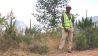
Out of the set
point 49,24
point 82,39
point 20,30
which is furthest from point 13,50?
point 49,24

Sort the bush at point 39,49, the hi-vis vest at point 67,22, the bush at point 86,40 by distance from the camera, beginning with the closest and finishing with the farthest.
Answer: the hi-vis vest at point 67,22 < the bush at point 39,49 < the bush at point 86,40

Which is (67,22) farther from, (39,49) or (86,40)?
(86,40)

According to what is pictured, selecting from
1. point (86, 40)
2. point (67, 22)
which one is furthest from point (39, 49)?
point (86, 40)

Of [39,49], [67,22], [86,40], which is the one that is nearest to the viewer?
[67,22]

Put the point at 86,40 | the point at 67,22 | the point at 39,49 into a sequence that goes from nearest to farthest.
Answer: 1. the point at 67,22
2. the point at 39,49
3. the point at 86,40

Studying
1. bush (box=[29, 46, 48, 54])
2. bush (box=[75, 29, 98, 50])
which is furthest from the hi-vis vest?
bush (box=[75, 29, 98, 50])

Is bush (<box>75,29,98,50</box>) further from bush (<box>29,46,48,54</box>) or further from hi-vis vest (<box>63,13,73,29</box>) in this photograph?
hi-vis vest (<box>63,13,73,29</box>)

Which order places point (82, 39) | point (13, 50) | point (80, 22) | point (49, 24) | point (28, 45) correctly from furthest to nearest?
point (49, 24) < point (80, 22) < point (82, 39) < point (28, 45) < point (13, 50)

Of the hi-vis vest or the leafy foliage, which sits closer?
the hi-vis vest

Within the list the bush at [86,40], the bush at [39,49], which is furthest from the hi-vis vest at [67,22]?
the bush at [86,40]

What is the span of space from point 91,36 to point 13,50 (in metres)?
4.36

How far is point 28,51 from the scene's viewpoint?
13070mm

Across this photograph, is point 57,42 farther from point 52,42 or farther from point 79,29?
point 79,29

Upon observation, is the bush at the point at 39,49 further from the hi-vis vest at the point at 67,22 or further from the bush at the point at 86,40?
the bush at the point at 86,40
